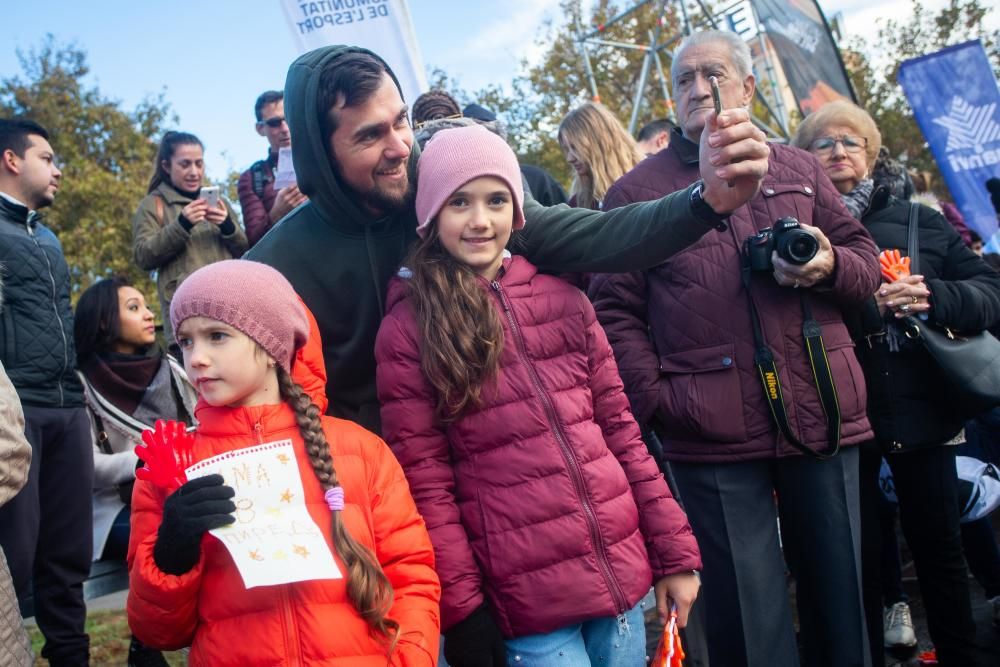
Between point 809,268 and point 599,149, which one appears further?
point 599,149

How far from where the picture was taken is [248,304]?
2.06 metres

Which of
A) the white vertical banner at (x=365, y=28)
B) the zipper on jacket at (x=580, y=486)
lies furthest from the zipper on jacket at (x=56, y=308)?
the zipper on jacket at (x=580, y=486)

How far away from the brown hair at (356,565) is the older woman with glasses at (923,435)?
2.02m

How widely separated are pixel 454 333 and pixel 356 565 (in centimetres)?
60

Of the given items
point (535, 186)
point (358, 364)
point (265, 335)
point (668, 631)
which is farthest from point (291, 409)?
point (535, 186)

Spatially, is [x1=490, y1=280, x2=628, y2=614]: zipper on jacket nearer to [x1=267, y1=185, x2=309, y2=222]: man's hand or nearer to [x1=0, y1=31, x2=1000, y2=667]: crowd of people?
[x1=0, y1=31, x2=1000, y2=667]: crowd of people

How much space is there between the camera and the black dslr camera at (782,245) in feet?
8.61

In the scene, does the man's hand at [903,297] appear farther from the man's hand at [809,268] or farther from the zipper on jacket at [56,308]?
the zipper on jacket at [56,308]

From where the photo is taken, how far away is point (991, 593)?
4.15m

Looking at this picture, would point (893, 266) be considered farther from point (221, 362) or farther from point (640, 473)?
point (221, 362)

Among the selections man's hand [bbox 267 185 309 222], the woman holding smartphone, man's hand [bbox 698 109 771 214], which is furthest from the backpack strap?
man's hand [bbox 698 109 771 214]

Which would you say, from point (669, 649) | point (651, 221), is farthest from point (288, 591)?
point (651, 221)

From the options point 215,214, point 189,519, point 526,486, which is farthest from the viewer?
point 215,214

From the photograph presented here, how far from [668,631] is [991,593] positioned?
268cm
